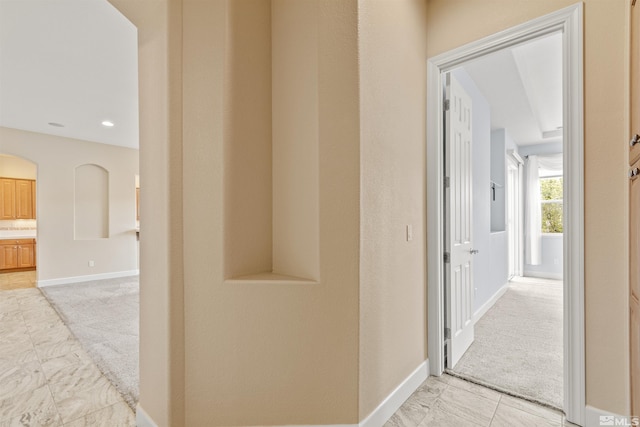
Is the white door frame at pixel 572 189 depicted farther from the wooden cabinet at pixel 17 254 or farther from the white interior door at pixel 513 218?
the wooden cabinet at pixel 17 254

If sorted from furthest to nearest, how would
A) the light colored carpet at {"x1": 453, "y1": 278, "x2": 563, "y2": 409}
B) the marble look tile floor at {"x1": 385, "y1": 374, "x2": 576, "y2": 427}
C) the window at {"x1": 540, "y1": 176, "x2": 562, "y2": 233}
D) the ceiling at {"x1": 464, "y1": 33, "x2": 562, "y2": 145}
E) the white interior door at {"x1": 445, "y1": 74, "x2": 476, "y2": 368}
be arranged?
1. the window at {"x1": 540, "y1": 176, "x2": 562, "y2": 233}
2. the ceiling at {"x1": 464, "y1": 33, "x2": 562, "y2": 145}
3. the white interior door at {"x1": 445, "y1": 74, "x2": 476, "y2": 368}
4. the light colored carpet at {"x1": 453, "y1": 278, "x2": 563, "y2": 409}
5. the marble look tile floor at {"x1": 385, "y1": 374, "x2": 576, "y2": 427}

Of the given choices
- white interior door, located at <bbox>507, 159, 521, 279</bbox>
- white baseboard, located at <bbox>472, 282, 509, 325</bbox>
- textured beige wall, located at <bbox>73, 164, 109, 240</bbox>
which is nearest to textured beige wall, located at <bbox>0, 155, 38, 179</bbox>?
textured beige wall, located at <bbox>73, 164, 109, 240</bbox>

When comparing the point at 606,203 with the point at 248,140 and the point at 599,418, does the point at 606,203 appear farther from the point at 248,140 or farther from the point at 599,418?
the point at 248,140

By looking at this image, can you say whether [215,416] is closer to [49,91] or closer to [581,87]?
[581,87]

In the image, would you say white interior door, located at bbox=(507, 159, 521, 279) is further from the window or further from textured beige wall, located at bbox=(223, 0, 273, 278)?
textured beige wall, located at bbox=(223, 0, 273, 278)

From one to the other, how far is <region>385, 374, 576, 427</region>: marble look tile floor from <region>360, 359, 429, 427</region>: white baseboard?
32 mm

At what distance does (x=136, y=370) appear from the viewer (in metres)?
2.41

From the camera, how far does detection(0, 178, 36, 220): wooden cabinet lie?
6.92 m

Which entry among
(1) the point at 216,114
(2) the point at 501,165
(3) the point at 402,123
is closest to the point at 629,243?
(3) the point at 402,123

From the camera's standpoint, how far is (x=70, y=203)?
572 centimetres

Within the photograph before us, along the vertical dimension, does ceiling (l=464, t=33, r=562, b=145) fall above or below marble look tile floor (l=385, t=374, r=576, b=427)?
above

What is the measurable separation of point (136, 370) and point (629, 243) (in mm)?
3404

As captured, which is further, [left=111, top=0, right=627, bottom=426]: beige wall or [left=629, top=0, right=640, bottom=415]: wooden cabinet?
[left=111, top=0, right=627, bottom=426]: beige wall

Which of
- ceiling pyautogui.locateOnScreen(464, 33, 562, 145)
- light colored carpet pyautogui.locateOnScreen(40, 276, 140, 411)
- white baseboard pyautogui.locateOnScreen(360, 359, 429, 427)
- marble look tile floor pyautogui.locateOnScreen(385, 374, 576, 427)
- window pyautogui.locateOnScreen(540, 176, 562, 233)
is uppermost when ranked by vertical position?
ceiling pyautogui.locateOnScreen(464, 33, 562, 145)
